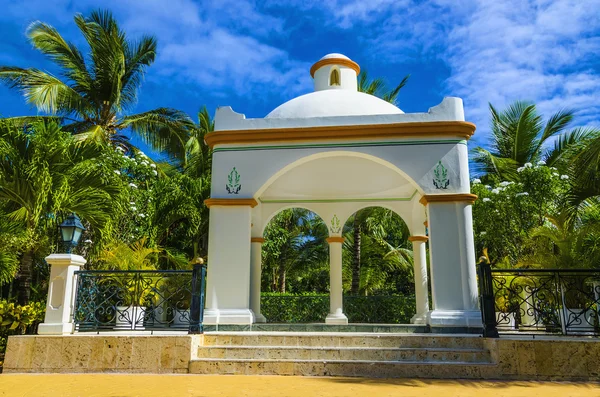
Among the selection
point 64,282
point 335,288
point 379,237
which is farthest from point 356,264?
point 64,282

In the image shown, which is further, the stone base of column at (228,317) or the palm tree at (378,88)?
the palm tree at (378,88)

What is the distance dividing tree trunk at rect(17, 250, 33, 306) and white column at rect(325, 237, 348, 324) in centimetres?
600

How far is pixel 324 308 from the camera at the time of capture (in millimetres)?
13117

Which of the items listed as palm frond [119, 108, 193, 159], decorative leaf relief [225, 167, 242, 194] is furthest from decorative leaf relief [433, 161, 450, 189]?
palm frond [119, 108, 193, 159]

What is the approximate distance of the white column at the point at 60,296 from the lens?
22.6 ft

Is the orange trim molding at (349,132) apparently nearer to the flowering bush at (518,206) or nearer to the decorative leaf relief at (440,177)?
the decorative leaf relief at (440,177)

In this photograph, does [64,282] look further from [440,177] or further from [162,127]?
[162,127]

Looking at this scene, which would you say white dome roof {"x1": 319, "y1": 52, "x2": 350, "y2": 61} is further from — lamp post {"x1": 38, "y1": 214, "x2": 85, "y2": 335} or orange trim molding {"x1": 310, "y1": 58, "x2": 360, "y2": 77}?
lamp post {"x1": 38, "y1": 214, "x2": 85, "y2": 335}

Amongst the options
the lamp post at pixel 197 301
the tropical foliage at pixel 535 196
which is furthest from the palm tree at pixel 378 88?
the lamp post at pixel 197 301

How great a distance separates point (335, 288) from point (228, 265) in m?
3.32

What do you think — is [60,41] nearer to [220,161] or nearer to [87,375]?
[220,161]

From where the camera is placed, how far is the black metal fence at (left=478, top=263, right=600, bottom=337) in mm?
6539

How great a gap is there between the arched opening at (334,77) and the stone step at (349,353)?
21.5 feet

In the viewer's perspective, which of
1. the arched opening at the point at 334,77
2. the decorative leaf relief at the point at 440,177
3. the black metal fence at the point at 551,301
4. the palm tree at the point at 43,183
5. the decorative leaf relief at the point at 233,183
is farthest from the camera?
the arched opening at the point at 334,77
